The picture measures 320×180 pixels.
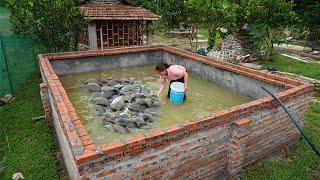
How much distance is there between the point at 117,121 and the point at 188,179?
2362 mm

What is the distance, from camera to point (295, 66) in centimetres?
1394

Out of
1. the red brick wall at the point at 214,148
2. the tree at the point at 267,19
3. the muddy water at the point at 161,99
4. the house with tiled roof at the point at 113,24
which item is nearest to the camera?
the red brick wall at the point at 214,148

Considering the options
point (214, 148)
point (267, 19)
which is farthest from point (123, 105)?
point (267, 19)

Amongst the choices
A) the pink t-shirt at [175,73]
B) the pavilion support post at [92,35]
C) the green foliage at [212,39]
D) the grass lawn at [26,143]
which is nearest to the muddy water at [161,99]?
the pink t-shirt at [175,73]

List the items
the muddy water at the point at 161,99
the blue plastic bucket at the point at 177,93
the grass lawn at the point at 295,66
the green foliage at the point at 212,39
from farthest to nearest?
1. the green foliage at the point at 212,39
2. the grass lawn at the point at 295,66
3. the blue plastic bucket at the point at 177,93
4. the muddy water at the point at 161,99

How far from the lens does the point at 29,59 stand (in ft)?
35.9

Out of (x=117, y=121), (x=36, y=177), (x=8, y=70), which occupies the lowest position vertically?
(x=36, y=177)

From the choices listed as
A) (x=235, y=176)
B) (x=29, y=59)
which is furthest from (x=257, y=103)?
(x=29, y=59)

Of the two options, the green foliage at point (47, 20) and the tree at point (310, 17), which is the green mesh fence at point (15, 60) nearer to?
the green foliage at point (47, 20)

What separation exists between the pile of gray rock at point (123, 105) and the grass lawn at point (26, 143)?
4.60 feet

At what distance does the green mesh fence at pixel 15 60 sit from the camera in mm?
9141

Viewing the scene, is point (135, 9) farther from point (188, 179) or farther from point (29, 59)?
point (188, 179)

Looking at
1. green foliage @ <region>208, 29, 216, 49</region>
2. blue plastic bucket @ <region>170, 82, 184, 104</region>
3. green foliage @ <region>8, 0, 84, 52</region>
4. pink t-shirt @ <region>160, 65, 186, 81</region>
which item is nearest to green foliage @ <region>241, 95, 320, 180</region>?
blue plastic bucket @ <region>170, 82, 184, 104</region>

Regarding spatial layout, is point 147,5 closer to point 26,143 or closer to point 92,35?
point 92,35
